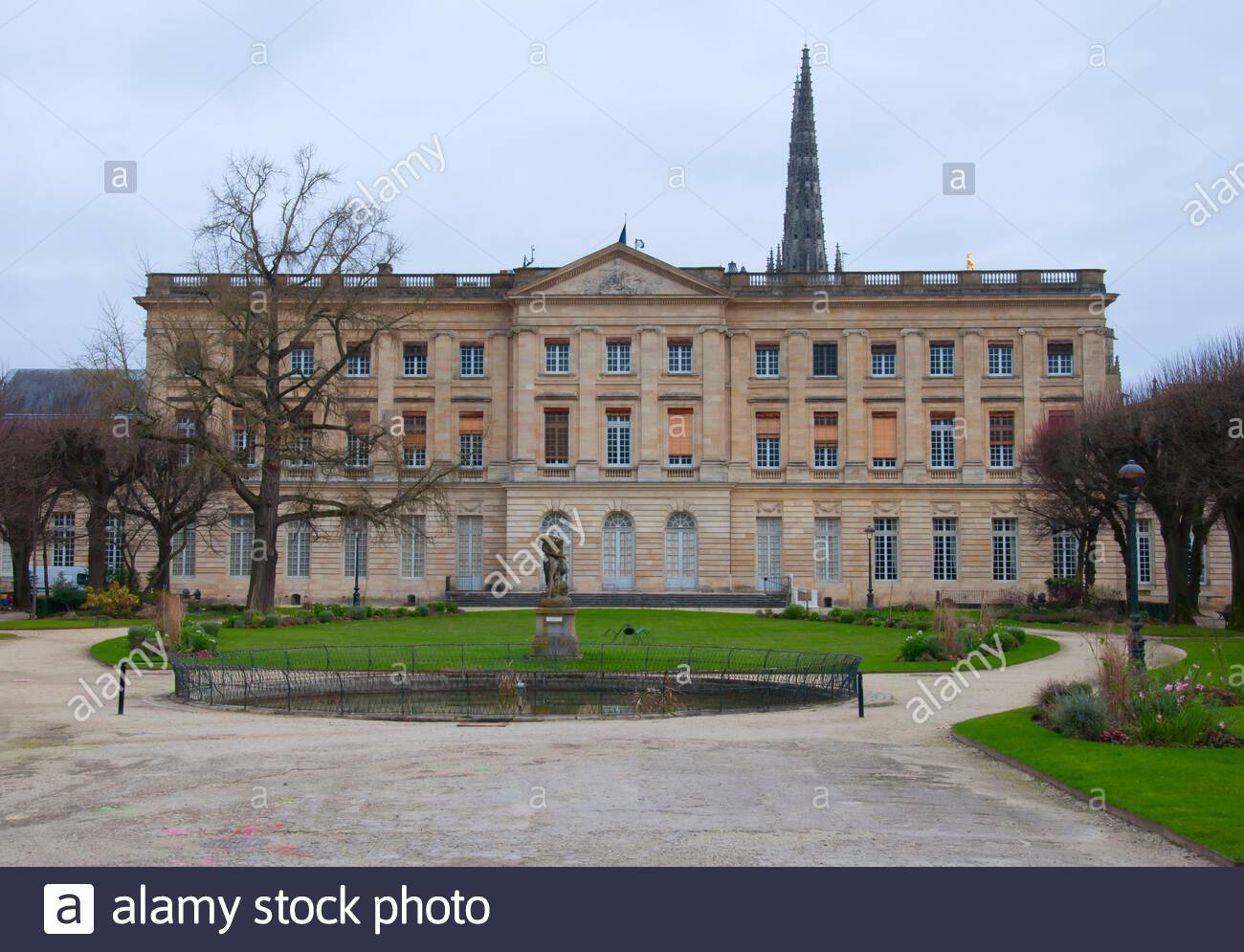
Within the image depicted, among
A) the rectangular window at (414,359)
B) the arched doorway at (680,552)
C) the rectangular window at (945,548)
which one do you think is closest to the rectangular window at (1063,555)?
the rectangular window at (945,548)

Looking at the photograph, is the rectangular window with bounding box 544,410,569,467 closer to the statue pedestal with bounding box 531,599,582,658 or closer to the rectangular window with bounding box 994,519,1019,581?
the rectangular window with bounding box 994,519,1019,581

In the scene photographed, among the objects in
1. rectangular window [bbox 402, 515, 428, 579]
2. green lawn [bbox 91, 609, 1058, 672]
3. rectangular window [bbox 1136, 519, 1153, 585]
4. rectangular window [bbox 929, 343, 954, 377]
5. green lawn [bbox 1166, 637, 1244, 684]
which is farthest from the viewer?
rectangular window [bbox 929, 343, 954, 377]

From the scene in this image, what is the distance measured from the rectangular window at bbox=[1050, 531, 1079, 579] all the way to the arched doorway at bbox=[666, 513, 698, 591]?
16.8 m

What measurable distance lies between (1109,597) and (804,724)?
36.2 meters

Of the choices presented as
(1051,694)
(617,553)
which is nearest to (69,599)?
(617,553)

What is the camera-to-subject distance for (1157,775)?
13961mm

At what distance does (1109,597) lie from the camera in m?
52.0

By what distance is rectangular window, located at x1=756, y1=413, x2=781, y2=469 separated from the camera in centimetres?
5934

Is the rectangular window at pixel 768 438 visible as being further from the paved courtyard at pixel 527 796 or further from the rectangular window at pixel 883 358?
the paved courtyard at pixel 527 796

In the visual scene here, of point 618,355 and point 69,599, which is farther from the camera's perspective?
point 618,355

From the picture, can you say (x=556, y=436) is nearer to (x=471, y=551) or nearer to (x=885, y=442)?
(x=471, y=551)

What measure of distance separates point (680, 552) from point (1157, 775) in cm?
4382

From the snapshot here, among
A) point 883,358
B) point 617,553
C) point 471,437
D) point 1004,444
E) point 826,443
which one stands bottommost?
point 617,553

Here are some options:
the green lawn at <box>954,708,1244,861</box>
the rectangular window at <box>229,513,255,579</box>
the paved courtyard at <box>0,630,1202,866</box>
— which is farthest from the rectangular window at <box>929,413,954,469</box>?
the green lawn at <box>954,708,1244,861</box>
